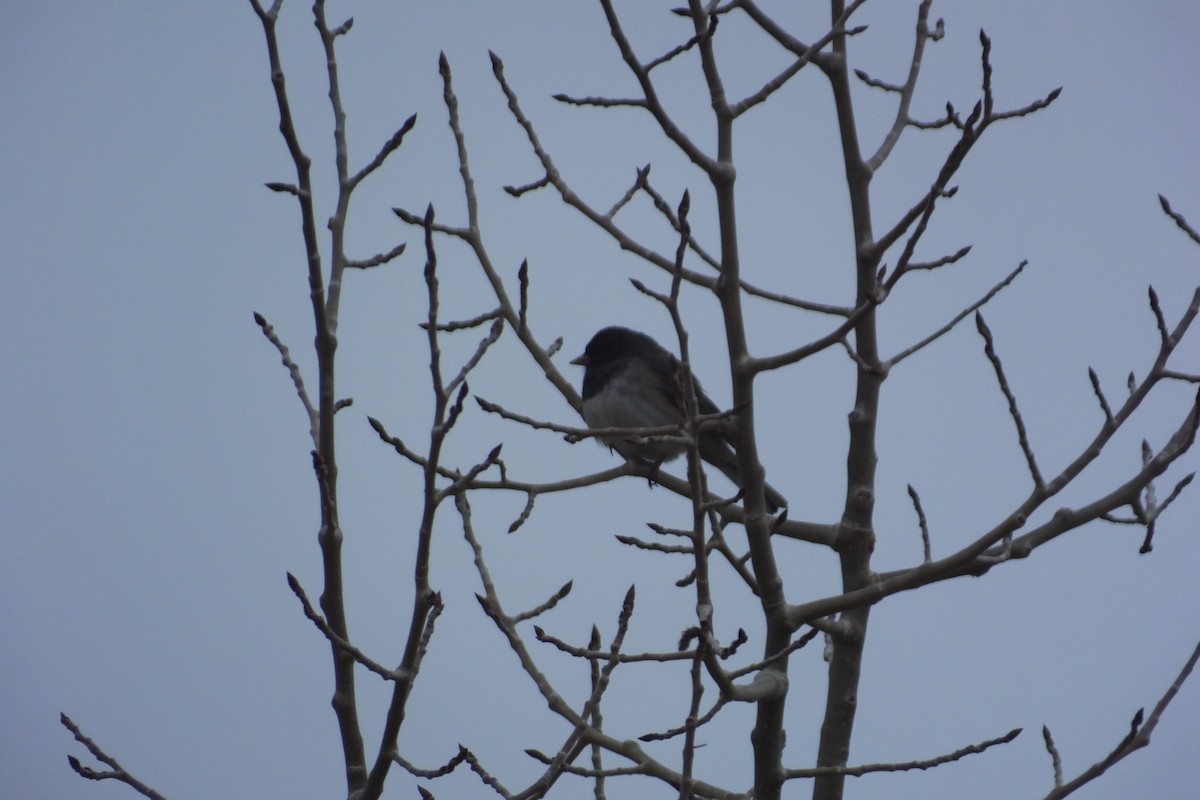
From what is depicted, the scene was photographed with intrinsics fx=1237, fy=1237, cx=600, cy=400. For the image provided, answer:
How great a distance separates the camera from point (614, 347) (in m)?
7.35

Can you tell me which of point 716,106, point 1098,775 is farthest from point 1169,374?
point 716,106

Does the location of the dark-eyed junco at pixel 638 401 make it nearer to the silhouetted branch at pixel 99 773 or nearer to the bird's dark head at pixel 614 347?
the bird's dark head at pixel 614 347

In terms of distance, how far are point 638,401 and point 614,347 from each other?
799mm

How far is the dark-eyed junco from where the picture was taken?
6293 millimetres

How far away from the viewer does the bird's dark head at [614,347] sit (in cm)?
729

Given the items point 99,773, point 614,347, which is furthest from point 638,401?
point 99,773

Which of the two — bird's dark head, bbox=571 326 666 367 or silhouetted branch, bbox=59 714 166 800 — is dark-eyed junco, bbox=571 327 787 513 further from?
silhouetted branch, bbox=59 714 166 800

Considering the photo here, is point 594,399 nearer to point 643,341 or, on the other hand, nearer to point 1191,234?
point 643,341

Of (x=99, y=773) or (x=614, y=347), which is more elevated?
(x=614, y=347)

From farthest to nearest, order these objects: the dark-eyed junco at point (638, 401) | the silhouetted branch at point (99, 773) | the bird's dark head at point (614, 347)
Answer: the bird's dark head at point (614, 347) < the dark-eyed junco at point (638, 401) < the silhouetted branch at point (99, 773)

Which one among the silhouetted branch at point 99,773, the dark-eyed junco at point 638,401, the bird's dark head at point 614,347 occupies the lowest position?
the silhouetted branch at point 99,773

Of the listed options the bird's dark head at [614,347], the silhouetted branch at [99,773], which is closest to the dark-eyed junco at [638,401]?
the bird's dark head at [614,347]

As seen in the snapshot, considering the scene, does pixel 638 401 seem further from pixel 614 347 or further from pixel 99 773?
pixel 99 773

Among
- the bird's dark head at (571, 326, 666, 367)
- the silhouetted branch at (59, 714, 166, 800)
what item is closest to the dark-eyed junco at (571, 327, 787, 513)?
the bird's dark head at (571, 326, 666, 367)
